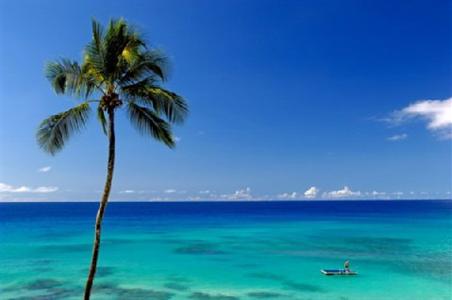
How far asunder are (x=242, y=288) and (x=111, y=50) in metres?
18.0

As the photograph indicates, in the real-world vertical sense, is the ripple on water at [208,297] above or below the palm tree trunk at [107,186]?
below

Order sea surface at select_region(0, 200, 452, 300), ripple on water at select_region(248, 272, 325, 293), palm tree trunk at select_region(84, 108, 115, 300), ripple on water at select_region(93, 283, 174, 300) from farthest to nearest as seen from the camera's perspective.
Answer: ripple on water at select_region(248, 272, 325, 293) → sea surface at select_region(0, 200, 452, 300) → ripple on water at select_region(93, 283, 174, 300) → palm tree trunk at select_region(84, 108, 115, 300)

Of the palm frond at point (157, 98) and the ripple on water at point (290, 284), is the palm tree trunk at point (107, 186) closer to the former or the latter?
the palm frond at point (157, 98)

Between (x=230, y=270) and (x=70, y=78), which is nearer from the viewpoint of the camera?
(x=70, y=78)

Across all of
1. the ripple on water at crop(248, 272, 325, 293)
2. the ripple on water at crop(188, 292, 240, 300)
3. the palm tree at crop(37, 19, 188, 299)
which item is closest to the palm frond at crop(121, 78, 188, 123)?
the palm tree at crop(37, 19, 188, 299)

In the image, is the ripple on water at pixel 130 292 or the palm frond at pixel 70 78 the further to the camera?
the ripple on water at pixel 130 292

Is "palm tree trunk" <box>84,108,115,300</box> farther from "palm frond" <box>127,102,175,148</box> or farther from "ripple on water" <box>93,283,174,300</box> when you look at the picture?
"ripple on water" <box>93,283,174,300</box>

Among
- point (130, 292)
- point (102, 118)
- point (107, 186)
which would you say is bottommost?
point (130, 292)

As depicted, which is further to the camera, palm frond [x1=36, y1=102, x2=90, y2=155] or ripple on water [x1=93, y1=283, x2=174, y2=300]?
ripple on water [x1=93, y1=283, x2=174, y2=300]

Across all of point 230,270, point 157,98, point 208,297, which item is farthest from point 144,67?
point 230,270

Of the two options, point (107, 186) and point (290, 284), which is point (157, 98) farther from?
point (290, 284)

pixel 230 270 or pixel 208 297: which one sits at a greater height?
pixel 230 270

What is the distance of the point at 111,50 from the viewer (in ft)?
29.6

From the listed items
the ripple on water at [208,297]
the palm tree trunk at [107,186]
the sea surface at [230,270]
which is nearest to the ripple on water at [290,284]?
the sea surface at [230,270]
